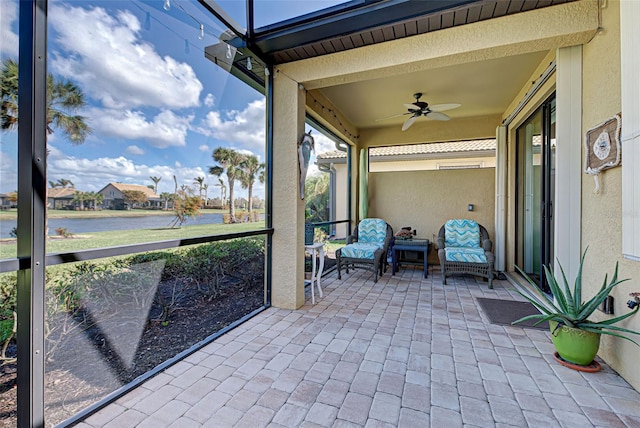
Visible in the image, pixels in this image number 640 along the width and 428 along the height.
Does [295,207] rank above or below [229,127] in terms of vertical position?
below

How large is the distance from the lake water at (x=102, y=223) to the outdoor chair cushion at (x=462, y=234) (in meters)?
4.59

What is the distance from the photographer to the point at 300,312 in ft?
11.3

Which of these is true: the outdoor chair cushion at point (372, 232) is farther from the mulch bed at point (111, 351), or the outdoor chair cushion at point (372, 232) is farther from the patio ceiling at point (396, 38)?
the mulch bed at point (111, 351)

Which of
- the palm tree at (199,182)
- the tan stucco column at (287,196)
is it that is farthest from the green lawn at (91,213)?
the tan stucco column at (287,196)

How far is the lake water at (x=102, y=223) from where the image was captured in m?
1.46

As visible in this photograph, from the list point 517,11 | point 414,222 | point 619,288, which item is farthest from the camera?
point 414,222

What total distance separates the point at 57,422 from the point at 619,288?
12.5 ft

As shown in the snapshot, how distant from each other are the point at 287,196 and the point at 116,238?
1905 millimetres

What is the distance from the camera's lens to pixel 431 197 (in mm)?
6336

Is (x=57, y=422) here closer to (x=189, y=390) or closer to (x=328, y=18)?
(x=189, y=390)

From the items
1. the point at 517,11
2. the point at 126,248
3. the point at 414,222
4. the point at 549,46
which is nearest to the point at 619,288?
the point at 549,46

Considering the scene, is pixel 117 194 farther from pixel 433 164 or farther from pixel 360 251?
pixel 433 164

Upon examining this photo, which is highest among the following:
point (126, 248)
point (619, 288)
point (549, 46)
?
point (549, 46)

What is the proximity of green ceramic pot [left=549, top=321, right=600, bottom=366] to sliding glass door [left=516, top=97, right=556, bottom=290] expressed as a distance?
1723mm
